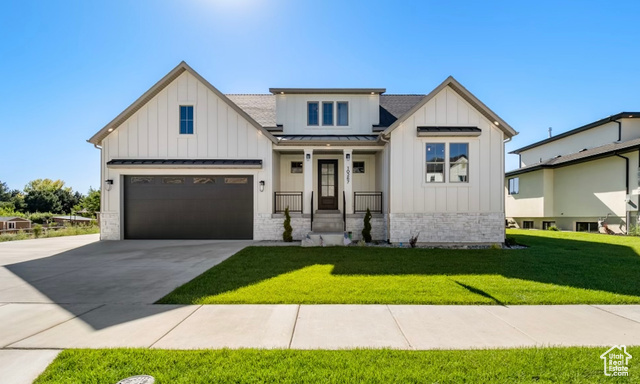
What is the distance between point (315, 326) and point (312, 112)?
11.5 metres

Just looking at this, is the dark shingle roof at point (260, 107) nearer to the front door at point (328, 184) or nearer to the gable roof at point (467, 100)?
the front door at point (328, 184)

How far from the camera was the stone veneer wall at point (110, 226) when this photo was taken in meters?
12.2

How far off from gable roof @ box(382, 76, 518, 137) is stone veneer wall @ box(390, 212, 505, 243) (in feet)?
10.5

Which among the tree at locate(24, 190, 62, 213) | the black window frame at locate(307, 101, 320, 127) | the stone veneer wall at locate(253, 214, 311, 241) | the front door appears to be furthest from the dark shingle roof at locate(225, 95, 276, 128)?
the tree at locate(24, 190, 62, 213)

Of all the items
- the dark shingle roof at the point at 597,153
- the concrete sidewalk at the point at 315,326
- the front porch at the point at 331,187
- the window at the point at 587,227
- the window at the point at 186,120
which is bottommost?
the window at the point at 587,227

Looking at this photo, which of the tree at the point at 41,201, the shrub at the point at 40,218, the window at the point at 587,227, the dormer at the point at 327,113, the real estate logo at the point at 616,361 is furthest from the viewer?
Result: the tree at the point at 41,201

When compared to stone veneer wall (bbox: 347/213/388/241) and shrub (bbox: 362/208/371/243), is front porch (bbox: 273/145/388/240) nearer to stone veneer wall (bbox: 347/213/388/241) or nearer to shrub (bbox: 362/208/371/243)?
stone veneer wall (bbox: 347/213/388/241)

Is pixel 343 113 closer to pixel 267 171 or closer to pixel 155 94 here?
pixel 267 171

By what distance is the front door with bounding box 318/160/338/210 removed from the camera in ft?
45.9

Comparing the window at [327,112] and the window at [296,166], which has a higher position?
the window at [327,112]

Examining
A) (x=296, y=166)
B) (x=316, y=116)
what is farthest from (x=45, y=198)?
(x=316, y=116)

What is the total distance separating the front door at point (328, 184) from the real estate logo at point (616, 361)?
11098 millimetres

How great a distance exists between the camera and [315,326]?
379 cm

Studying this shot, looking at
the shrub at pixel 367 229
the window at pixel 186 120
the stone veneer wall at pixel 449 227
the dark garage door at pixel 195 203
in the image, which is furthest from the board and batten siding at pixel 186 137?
the stone veneer wall at pixel 449 227
